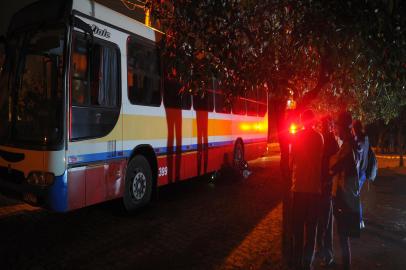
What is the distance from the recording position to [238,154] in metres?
13.6

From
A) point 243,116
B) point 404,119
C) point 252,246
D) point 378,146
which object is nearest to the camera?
point 252,246

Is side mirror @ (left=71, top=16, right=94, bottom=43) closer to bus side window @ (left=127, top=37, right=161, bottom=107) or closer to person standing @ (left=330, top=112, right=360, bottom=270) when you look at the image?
bus side window @ (left=127, top=37, right=161, bottom=107)

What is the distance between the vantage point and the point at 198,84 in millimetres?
5957

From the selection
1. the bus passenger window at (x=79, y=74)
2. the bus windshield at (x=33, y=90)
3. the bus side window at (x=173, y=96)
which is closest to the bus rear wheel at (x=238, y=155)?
the bus side window at (x=173, y=96)

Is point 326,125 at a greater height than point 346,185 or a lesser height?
greater

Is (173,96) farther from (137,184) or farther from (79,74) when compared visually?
(79,74)

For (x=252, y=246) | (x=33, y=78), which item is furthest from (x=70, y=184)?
(x=252, y=246)

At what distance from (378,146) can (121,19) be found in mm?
26724

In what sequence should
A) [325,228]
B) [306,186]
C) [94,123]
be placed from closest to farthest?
[306,186] < [325,228] < [94,123]

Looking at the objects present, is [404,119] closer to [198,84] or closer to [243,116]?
[243,116]

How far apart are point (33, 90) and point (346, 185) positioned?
4.63 m

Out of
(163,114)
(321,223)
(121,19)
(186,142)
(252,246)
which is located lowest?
(252,246)

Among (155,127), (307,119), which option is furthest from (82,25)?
(307,119)

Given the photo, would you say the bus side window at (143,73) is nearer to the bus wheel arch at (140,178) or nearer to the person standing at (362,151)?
the bus wheel arch at (140,178)
